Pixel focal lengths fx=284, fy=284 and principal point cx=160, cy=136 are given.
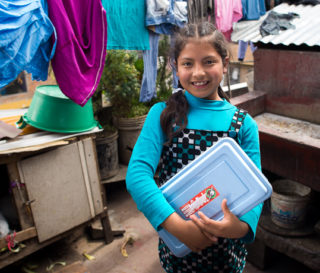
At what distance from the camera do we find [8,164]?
7.89 feet

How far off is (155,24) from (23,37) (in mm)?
1755

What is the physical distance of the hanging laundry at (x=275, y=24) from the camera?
329cm

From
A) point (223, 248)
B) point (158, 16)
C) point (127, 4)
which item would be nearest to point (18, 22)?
point (127, 4)

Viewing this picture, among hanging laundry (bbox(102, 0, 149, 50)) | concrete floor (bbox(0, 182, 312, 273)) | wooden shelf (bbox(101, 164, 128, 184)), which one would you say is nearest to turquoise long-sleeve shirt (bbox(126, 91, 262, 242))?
concrete floor (bbox(0, 182, 312, 273))

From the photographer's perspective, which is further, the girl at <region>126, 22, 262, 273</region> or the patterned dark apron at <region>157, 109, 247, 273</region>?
the patterned dark apron at <region>157, 109, 247, 273</region>

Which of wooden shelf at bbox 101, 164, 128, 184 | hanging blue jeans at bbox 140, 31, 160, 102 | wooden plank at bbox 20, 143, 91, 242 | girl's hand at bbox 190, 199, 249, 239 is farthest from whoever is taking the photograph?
wooden shelf at bbox 101, 164, 128, 184

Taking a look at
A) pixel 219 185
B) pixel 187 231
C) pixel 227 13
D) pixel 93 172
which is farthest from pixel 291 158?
pixel 227 13

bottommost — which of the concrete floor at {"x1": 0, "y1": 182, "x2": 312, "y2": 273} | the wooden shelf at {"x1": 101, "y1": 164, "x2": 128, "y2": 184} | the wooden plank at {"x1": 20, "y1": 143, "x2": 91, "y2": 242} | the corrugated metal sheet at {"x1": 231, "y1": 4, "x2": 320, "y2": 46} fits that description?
the concrete floor at {"x1": 0, "y1": 182, "x2": 312, "y2": 273}

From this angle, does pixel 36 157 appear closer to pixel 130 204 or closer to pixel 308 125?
pixel 130 204

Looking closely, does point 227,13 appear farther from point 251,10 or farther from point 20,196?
point 20,196

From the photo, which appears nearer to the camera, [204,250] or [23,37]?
[204,250]

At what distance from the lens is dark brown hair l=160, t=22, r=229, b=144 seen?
115 centimetres

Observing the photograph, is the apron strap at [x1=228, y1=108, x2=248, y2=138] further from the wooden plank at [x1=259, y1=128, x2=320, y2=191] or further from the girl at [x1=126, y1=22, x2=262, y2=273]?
the wooden plank at [x1=259, y1=128, x2=320, y2=191]

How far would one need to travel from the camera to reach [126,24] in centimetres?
331
